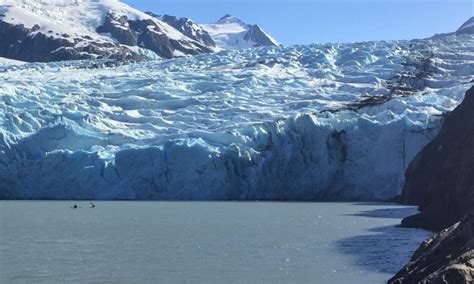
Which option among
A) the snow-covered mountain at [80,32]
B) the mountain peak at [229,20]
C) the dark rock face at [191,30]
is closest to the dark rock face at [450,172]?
the snow-covered mountain at [80,32]

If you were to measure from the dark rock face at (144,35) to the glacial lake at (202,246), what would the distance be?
250 ft

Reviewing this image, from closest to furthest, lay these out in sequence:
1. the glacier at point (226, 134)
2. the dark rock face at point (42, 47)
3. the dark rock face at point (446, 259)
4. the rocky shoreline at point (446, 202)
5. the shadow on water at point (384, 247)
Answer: the dark rock face at point (446, 259) → the rocky shoreline at point (446, 202) → the shadow on water at point (384, 247) → the glacier at point (226, 134) → the dark rock face at point (42, 47)

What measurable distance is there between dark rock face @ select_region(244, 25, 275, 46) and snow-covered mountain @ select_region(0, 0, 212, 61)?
35.7 meters

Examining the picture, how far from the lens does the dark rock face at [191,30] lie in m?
132

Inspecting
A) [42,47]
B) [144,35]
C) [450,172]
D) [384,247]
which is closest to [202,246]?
[384,247]

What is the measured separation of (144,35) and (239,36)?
164 feet

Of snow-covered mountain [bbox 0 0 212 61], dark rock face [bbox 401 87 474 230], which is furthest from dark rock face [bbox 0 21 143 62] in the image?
dark rock face [bbox 401 87 474 230]

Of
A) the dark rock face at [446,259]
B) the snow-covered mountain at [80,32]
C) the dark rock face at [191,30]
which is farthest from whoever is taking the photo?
the dark rock face at [191,30]

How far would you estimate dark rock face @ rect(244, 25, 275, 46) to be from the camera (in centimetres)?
14662

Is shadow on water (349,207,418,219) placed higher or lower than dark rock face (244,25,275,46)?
Result: lower

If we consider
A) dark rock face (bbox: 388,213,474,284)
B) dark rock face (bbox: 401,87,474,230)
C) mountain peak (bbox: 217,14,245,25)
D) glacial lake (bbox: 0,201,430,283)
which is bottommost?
glacial lake (bbox: 0,201,430,283)

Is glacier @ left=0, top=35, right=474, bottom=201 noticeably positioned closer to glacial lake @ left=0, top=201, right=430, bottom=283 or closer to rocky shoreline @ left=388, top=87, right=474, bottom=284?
rocky shoreline @ left=388, top=87, right=474, bottom=284

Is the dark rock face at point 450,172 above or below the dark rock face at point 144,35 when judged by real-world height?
below

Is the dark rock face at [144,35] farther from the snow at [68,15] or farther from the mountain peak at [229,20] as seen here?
the mountain peak at [229,20]
